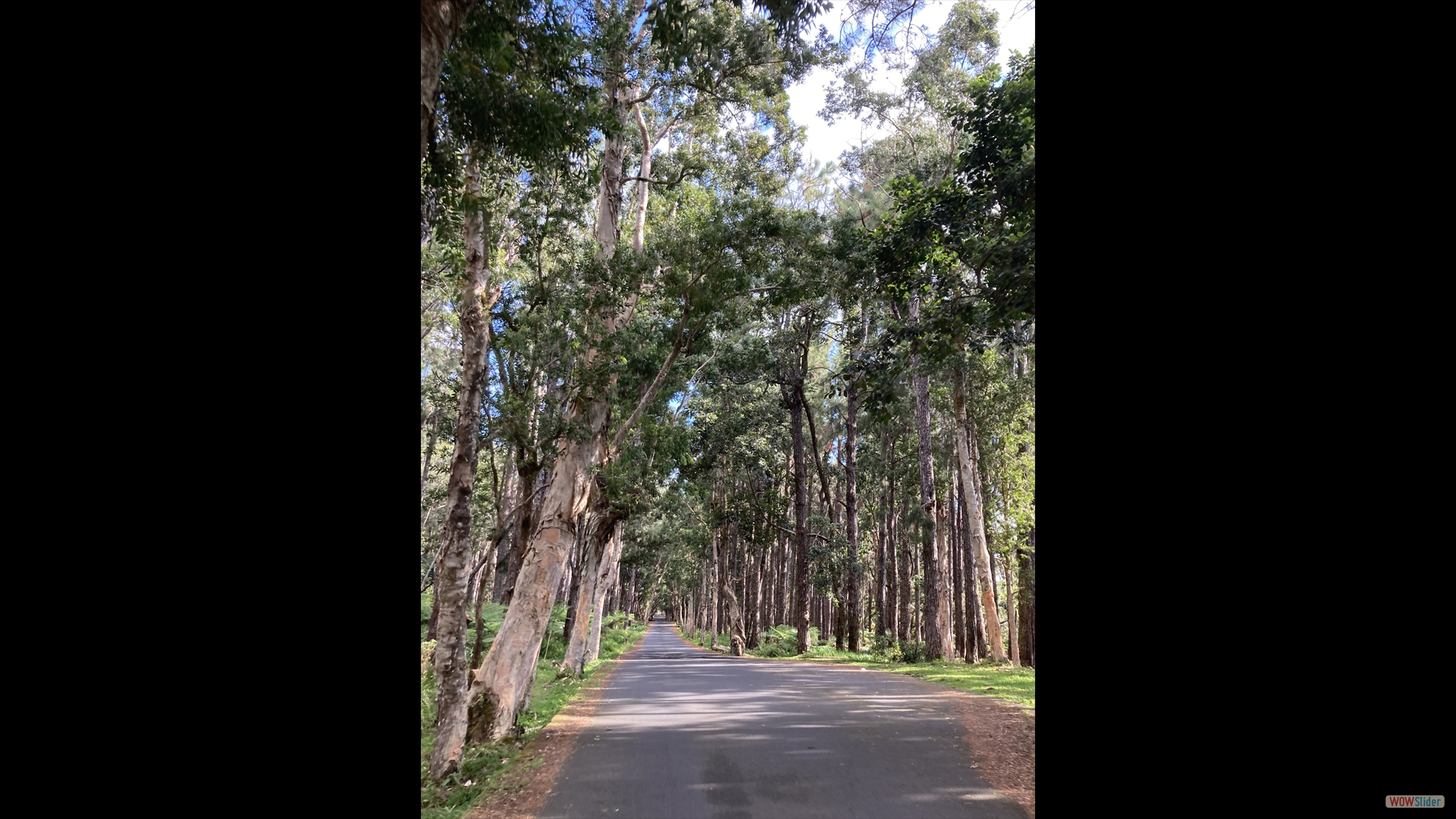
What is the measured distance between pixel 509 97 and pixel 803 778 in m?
6.34

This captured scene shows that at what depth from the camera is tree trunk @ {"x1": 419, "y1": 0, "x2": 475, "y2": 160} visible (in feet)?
14.3

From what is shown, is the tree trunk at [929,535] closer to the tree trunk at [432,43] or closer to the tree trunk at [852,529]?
the tree trunk at [852,529]

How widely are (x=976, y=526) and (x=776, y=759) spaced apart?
10682 millimetres

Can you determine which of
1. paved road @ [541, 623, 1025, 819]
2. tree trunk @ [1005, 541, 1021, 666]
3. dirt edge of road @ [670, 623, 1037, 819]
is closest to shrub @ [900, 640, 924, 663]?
tree trunk @ [1005, 541, 1021, 666]

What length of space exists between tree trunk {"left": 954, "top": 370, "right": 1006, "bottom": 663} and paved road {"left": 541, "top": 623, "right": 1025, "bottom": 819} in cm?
446

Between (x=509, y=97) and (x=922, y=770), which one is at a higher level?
(x=509, y=97)
